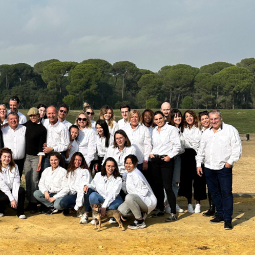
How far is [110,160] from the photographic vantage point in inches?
252

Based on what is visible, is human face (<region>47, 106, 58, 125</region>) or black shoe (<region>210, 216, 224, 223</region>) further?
human face (<region>47, 106, 58, 125</region>)

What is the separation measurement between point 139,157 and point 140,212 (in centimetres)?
104

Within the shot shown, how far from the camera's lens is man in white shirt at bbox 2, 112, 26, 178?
22.9 ft

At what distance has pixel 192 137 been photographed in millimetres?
7020

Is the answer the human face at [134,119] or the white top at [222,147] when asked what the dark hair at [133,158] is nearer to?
the human face at [134,119]

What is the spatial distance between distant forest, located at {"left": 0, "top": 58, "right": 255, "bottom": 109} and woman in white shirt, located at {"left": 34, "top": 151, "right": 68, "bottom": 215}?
49041 millimetres

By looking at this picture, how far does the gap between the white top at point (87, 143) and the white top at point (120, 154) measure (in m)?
0.47

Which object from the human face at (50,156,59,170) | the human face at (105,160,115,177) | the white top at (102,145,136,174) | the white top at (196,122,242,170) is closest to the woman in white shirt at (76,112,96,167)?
the white top at (102,145,136,174)

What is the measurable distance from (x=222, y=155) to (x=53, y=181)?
2760 millimetres

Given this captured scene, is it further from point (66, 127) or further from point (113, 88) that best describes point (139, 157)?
point (113, 88)

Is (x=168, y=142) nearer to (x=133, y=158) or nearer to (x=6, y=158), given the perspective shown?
(x=133, y=158)

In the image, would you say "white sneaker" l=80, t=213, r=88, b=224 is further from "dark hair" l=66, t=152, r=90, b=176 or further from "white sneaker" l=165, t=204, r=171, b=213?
"white sneaker" l=165, t=204, r=171, b=213

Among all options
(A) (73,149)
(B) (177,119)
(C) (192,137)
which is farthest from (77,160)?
(C) (192,137)

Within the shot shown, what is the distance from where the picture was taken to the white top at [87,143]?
23.7 ft
